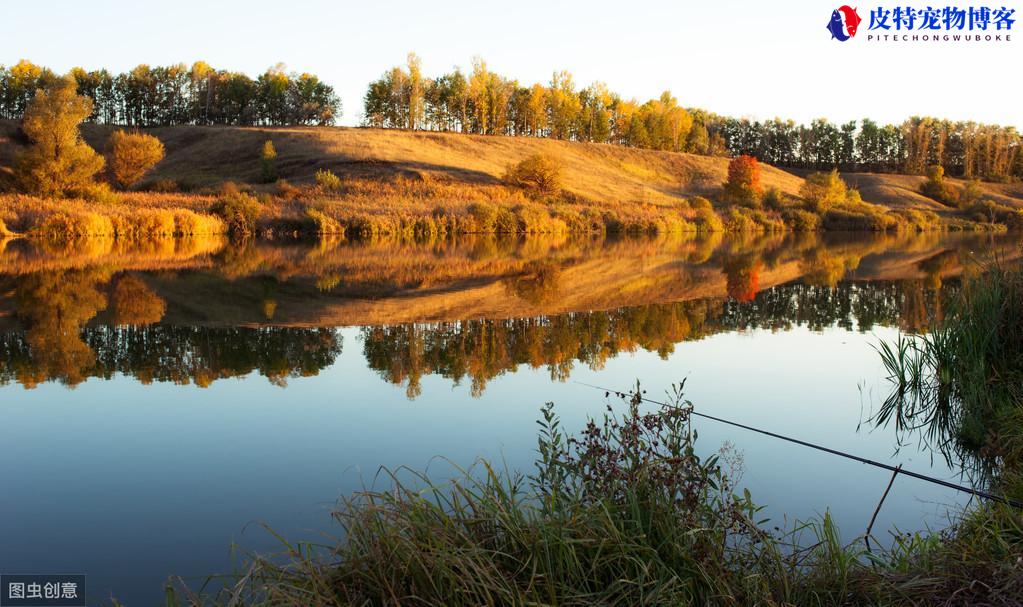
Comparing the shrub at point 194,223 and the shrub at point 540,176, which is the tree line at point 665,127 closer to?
the shrub at point 540,176

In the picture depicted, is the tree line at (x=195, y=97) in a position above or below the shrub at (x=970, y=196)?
above

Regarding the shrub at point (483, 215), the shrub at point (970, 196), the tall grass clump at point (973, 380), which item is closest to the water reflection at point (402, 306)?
the tall grass clump at point (973, 380)

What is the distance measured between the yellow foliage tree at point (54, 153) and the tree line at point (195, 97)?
62753 mm

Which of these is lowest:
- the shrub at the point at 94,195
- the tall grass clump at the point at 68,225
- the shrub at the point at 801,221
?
the tall grass clump at the point at 68,225

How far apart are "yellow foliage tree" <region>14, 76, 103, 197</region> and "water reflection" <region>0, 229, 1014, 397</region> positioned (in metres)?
13.0

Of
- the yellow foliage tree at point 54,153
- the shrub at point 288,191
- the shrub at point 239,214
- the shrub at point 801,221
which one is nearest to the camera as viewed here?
the yellow foliage tree at point 54,153

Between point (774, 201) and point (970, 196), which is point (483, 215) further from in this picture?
point (970, 196)

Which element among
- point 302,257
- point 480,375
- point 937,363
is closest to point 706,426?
point 480,375

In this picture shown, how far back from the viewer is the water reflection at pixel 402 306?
10609 millimetres

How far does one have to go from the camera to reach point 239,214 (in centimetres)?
4131

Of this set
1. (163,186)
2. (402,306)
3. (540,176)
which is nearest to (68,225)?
(163,186)

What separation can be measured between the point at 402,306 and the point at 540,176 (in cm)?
4673

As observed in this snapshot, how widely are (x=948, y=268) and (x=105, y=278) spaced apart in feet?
89.9

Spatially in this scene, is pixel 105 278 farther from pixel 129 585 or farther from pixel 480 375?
pixel 129 585
